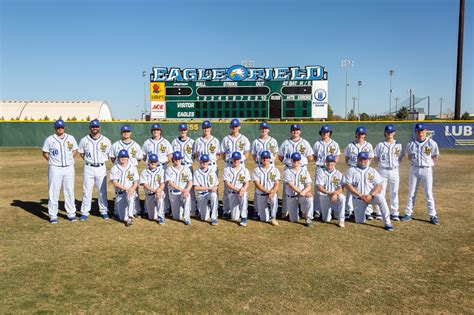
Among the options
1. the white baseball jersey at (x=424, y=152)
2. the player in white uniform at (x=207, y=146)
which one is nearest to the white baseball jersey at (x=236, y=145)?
the player in white uniform at (x=207, y=146)

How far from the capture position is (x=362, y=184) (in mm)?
7203

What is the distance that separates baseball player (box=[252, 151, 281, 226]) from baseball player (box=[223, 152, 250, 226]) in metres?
0.25

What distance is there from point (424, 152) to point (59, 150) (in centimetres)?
728

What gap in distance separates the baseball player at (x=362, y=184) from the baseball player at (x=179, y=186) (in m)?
3.17

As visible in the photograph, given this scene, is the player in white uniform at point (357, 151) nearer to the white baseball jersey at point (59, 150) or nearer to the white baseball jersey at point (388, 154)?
the white baseball jersey at point (388, 154)

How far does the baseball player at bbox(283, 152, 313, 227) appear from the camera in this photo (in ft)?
23.9

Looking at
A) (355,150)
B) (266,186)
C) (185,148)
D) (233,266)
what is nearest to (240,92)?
(185,148)

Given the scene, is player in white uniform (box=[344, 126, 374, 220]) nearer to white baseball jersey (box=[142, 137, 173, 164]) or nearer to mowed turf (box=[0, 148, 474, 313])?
mowed turf (box=[0, 148, 474, 313])

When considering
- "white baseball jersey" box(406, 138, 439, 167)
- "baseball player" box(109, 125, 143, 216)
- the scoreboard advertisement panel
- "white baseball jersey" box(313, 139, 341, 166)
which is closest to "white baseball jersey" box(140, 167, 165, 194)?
"baseball player" box(109, 125, 143, 216)

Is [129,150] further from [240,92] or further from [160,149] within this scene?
[240,92]

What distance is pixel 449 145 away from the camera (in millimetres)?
23656

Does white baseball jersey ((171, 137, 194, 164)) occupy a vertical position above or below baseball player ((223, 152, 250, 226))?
above

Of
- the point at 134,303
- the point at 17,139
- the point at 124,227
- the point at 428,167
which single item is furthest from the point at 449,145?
the point at 17,139

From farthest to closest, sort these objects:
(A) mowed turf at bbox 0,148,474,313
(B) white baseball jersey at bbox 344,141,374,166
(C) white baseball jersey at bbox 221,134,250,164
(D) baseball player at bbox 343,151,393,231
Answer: (C) white baseball jersey at bbox 221,134,250,164
(B) white baseball jersey at bbox 344,141,374,166
(D) baseball player at bbox 343,151,393,231
(A) mowed turf at bbox 0,148,474,313
